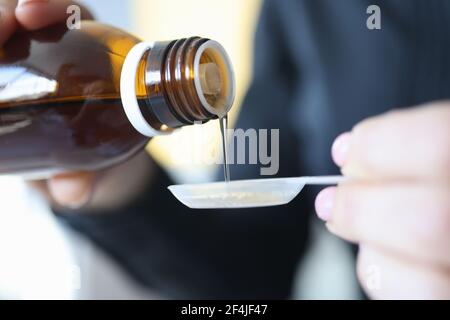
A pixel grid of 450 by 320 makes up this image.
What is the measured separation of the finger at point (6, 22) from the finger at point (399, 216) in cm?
29

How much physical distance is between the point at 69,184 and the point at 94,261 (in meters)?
0.17

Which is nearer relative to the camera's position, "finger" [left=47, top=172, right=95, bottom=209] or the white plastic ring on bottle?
the white plastic ring on bottle

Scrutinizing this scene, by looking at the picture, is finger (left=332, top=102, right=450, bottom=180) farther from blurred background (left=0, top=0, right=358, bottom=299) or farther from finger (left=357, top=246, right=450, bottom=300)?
blurred background (left=0, top=0, right=358, bottom=299)

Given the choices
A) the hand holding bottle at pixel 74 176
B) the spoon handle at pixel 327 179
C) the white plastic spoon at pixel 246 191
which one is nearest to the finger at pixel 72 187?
the hand holding bottle at pixel 74 176

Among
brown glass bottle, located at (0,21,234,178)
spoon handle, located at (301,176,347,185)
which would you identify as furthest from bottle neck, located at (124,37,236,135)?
→ spoon handle, located at (301,176,347,185)

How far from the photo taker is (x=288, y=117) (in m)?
0.53

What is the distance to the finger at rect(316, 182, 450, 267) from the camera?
306mm

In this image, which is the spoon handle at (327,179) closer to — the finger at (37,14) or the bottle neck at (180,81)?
the bottle neck at (180,81)

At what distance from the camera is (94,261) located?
2.01 ft

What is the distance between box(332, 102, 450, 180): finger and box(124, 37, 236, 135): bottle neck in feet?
0.39

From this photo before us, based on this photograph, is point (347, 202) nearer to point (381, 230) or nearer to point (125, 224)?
point (381, 230)

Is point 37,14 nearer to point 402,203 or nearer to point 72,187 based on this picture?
point 72,187
